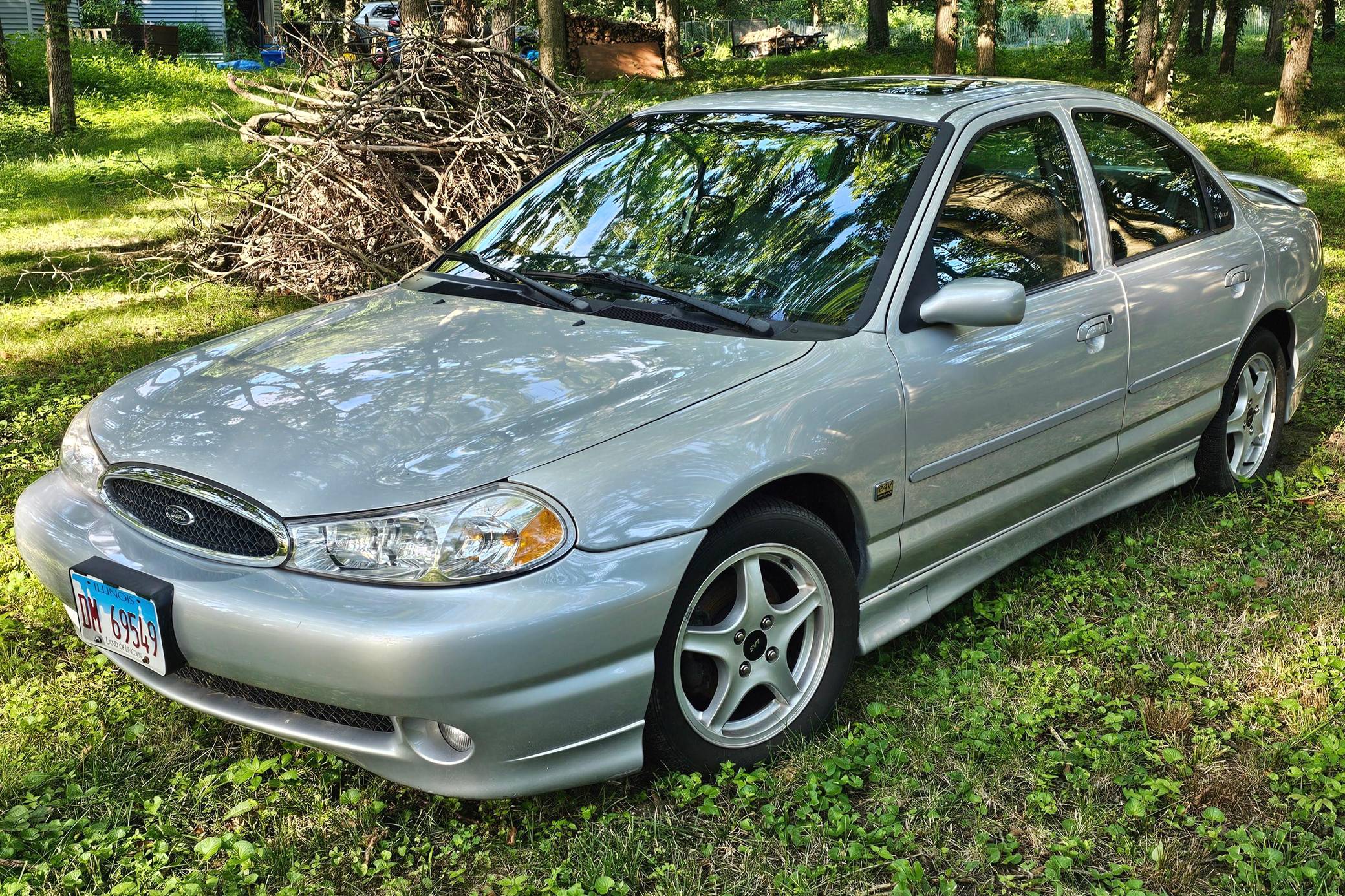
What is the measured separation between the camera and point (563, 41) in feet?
53.0

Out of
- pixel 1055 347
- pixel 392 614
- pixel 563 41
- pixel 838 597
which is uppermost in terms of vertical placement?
pixel 563 41

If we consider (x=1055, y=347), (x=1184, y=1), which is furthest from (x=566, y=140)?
(x=1184, y=1)

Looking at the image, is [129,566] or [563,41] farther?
[563,41]

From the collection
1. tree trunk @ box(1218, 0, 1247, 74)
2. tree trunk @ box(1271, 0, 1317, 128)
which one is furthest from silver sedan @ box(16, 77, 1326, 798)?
tree trunk @ box(1218, 0, 1247, 74)

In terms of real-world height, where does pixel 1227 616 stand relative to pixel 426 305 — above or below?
below

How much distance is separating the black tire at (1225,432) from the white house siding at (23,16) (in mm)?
27121

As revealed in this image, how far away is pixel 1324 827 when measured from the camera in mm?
2686

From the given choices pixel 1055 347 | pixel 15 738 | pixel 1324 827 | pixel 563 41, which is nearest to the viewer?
pixel 1324 827

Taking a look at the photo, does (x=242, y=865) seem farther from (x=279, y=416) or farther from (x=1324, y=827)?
(x=1324, y=827)

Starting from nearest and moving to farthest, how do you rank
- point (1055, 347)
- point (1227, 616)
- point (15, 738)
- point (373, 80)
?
point (15, 738)
point (1055, 347)
point (1227, 616)
point (373, 80)

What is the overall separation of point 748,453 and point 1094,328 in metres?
1.47

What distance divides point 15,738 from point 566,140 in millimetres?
4999

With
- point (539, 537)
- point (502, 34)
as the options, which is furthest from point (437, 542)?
point (502, 34)

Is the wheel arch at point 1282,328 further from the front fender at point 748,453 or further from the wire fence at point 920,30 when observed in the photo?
the wire fence at point 920,30
